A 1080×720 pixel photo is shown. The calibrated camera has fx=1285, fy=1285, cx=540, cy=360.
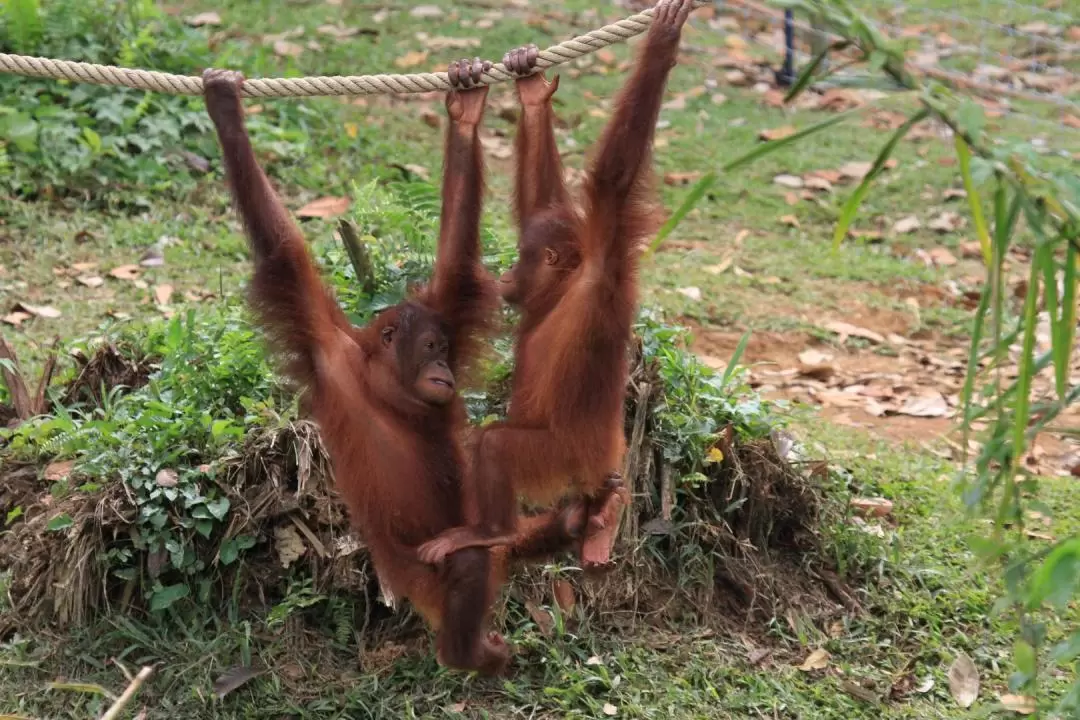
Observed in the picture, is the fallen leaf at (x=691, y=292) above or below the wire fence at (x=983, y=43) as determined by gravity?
below

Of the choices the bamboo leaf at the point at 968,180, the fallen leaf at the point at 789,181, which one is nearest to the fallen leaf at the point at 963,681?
the bamboo leaf at the point at 968,180

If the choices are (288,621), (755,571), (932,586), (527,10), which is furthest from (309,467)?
(527,10)

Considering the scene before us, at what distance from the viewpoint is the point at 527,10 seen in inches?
420

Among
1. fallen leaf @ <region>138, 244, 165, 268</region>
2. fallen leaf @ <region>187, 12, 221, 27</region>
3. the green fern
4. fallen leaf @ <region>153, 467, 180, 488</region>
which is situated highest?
the green fern

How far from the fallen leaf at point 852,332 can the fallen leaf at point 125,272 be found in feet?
12.3

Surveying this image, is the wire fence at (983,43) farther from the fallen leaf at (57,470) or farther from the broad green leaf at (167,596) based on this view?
the broad green leaf at (167,596)

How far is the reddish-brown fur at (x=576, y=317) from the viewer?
12.4 feet

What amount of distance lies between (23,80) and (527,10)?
4.42 meters

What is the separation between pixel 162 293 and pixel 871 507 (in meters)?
3.65

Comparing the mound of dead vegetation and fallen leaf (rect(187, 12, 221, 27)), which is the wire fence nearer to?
fallen leaf (rect(187, 12, 221, 27))

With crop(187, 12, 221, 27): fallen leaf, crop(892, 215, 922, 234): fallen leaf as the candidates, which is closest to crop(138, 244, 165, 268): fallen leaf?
crop(187, 12, 221, 27): fallen leaf

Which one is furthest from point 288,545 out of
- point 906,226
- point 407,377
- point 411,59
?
point 411,59

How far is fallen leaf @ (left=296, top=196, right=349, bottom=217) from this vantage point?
7.37 m

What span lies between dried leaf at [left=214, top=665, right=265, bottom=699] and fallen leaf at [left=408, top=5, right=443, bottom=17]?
7.34m
